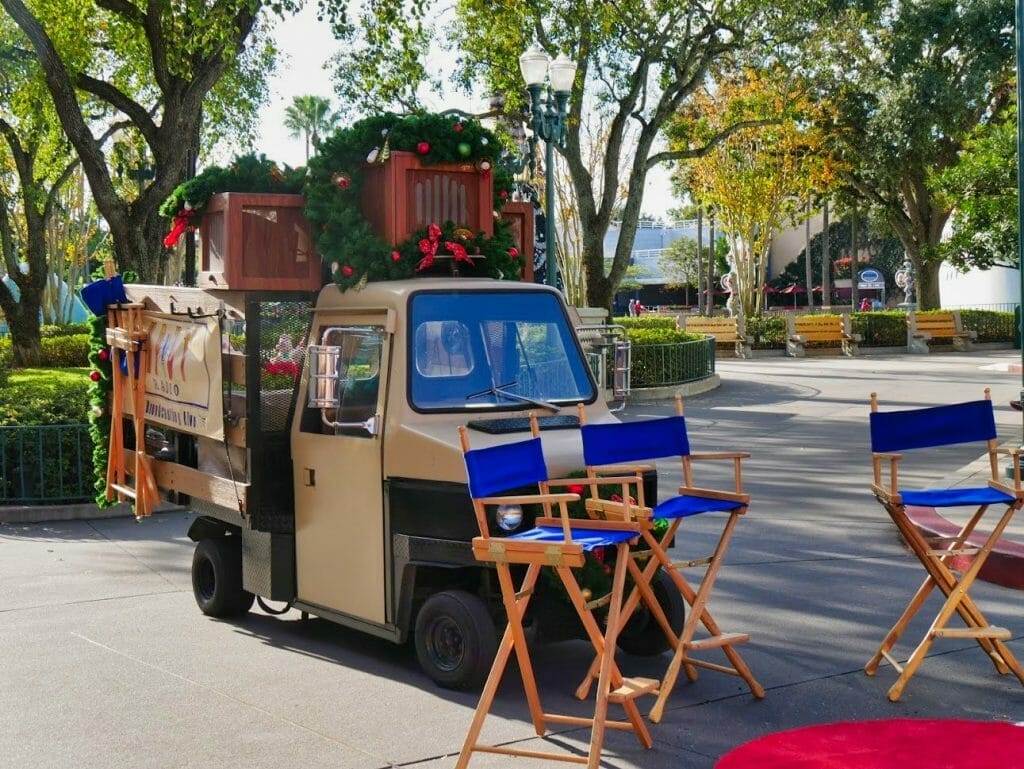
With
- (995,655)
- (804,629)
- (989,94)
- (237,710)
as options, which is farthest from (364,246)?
(989,94)

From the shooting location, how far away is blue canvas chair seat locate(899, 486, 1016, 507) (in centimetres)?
657

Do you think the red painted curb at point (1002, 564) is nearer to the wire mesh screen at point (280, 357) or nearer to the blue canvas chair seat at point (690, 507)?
the blue canvas chair seat at point (690, 507)

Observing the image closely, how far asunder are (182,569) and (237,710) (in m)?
3.90

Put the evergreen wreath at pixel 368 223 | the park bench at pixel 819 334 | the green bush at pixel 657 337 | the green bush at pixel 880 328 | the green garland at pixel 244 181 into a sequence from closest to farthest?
1. the evergreen wreath at pixel 368 223
2. the green garland at pixel 244 181
3. the green bush at pixel 657 337
4. the park bench at pixel 819 334
5. the green bush at pixel 880 328

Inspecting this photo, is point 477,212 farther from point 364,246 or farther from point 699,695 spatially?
point 699,695

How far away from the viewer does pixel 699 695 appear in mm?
6594

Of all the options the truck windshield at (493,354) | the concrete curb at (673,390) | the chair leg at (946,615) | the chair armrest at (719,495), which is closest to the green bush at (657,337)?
the concrete curb at (673,390)

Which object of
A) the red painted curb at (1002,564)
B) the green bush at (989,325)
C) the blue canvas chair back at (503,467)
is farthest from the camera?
the green bush at (989,325)

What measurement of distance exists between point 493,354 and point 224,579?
241cm

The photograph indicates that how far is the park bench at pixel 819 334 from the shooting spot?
37062 mm

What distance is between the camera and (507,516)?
21.4ft

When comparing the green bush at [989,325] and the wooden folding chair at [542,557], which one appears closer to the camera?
the wooden folding chair at [542,557]

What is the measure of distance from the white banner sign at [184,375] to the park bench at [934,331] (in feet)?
103

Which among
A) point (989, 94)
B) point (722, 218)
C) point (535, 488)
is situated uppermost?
point (989, 94)
